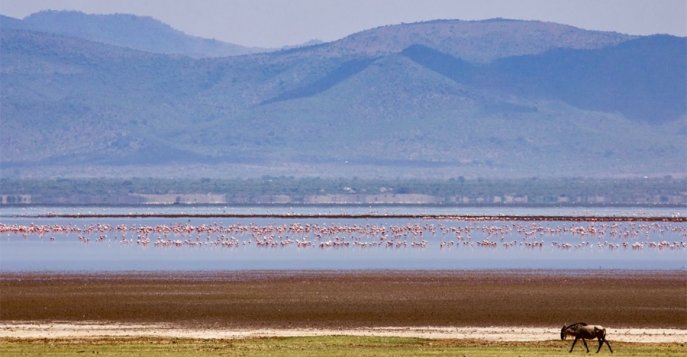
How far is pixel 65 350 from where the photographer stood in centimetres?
2495

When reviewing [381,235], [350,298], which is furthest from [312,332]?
[381,235]

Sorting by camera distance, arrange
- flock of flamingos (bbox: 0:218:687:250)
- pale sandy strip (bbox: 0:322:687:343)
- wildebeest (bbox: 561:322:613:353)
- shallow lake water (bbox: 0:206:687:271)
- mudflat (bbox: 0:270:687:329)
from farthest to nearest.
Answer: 1. flock of flamingos (bbox: 0:218:687:250)
2. shallow lake water (bbox: 0:206:687:271)
3. mudflat (bbox: 0:270:687:329)
4. pale sandy strip (bbox: 0:322:687:343)
5. wildebeest (bbox: 561:322:613:353)

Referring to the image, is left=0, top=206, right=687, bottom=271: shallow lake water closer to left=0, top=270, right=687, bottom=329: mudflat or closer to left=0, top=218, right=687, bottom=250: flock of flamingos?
left=0, top=218, right=687, bottom=250: flock of flamingos

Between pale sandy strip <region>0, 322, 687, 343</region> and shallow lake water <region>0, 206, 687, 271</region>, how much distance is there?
50.1ft

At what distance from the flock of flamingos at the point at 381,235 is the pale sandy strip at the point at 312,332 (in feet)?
91.4

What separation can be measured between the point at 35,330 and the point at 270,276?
44.0 ft

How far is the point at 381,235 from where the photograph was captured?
65.3 metres

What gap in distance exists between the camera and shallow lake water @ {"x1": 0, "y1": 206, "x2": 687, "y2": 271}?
4766 centimetres

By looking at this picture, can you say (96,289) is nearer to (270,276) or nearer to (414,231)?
(270,276)

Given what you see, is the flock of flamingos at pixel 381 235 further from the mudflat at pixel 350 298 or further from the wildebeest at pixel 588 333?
the wildebeest at pixel 588 333

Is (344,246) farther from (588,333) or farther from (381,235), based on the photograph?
(588,333)

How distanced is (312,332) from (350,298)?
21.5 ft

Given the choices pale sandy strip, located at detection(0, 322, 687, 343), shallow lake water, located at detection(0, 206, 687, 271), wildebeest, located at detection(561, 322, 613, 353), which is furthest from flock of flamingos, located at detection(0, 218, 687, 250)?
wildebeest, located at detection(561, 322, 613, 353)

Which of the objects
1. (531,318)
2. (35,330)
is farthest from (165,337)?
(531,318)
